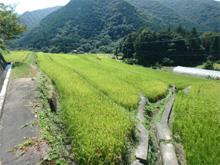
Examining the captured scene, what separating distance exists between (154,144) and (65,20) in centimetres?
9070

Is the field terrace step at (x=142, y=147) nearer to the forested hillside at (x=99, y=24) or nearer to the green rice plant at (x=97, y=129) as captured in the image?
the green rice plant at (x=97, y=129)

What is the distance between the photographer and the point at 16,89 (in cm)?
581

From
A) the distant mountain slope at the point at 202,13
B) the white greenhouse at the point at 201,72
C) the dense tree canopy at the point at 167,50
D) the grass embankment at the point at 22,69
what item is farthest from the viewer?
the distant mountain slope at the point at 202,13

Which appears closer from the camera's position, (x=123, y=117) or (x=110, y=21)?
(x=123, y=117)

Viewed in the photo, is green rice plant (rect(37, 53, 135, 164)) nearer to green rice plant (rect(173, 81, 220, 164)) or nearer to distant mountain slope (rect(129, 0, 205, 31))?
green rice plant (rect(173, 81, 220, 164))

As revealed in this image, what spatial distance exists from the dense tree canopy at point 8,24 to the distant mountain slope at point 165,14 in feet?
270

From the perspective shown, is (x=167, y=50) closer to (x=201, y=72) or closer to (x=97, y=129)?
(x=201, y=72)

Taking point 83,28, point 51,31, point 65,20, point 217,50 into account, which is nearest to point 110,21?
point 83,28

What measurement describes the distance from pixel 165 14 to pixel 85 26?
5755cm

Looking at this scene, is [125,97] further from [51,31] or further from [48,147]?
[51,31]

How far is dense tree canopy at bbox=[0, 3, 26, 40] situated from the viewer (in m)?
10.9

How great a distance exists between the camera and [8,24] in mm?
11070

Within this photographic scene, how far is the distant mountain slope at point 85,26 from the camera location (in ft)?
211

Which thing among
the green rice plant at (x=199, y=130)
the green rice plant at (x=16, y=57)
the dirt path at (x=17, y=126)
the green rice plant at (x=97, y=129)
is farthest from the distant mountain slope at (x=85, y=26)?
the green rice plant at (x=199, y=130)
